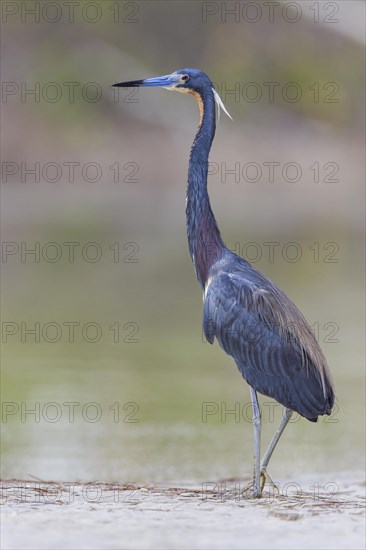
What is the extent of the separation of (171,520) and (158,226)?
24.6m

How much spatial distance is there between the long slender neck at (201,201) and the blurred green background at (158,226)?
2095 mm

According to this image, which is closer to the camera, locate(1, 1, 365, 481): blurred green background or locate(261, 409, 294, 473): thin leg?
locate(261, 409, 294, 473): thin leg

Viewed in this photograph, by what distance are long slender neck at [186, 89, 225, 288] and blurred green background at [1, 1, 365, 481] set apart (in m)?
2.10

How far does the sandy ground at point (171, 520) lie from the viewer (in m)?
5.38

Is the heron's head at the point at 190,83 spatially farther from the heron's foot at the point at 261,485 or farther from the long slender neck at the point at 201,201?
the heron's foot at the point at 261,485

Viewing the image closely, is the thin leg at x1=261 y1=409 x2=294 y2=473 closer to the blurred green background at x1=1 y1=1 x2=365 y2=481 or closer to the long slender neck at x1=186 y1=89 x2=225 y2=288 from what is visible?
the long slender neck at x1=186 y1=89 x2=225 y2=288

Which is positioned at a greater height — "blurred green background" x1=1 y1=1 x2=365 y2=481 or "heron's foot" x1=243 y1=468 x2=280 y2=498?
"blurred green background" x1=1 y1=1 x2=365 y2=481

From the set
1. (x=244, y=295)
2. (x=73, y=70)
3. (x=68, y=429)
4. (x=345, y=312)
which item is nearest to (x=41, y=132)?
(x=73, y=70)

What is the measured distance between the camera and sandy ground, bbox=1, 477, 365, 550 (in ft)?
17.6

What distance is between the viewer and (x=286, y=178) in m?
52.9

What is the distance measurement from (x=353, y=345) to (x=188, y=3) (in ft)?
186

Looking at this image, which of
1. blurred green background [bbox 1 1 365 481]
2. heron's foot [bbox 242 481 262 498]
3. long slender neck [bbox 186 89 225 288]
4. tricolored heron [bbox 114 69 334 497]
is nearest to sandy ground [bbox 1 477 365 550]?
heron's foot [bbox 242 481 262 498]

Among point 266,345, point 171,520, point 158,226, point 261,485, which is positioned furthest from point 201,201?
point 158,226

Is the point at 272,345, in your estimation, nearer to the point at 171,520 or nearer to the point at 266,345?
the point at 266,345
